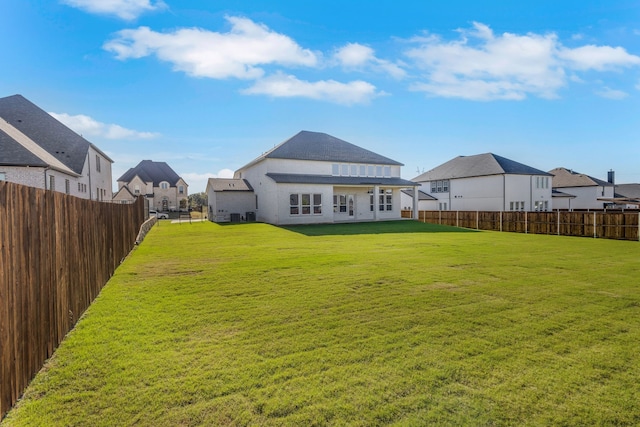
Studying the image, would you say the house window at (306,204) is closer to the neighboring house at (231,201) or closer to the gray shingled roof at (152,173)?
the neighboring house at (231,201)

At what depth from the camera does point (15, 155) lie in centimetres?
1777

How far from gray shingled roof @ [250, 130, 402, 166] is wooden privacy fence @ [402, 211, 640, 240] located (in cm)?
922

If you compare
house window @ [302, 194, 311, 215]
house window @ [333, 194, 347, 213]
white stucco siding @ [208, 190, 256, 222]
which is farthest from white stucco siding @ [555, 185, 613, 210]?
white stucco siding @ [208, 190, 256, 222]

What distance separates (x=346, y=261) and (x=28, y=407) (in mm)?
8129

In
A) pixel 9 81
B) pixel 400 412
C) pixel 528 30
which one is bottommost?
pixel 400 412

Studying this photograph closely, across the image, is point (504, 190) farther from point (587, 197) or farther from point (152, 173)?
point (152, 173)

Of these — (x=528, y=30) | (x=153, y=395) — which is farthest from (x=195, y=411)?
(x=528, y=30)

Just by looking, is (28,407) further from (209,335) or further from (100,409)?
(209,335)

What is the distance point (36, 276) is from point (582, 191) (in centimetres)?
6388

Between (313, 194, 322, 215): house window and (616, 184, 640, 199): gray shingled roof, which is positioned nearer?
(313, 194, 322, 215): house window

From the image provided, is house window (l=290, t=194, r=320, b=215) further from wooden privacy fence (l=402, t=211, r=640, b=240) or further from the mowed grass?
the mowed grass

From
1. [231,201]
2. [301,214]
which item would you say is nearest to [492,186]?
[301,214]

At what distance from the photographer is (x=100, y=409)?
2.97 metres

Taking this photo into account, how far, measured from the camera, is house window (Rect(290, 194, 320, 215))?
26.9 m
